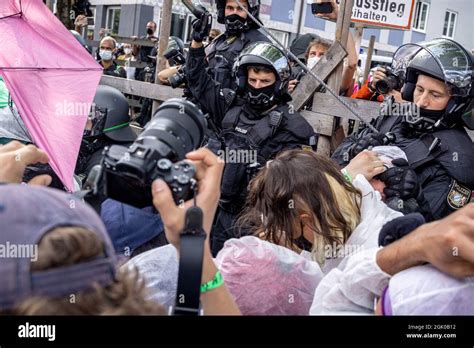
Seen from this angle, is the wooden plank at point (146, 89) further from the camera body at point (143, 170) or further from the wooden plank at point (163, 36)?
the camera body at point (143, 170)

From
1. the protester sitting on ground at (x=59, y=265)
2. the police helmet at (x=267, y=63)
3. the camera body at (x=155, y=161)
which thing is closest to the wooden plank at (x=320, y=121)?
the police helmet at (x=267, y=63)

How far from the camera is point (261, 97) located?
3.62 meters

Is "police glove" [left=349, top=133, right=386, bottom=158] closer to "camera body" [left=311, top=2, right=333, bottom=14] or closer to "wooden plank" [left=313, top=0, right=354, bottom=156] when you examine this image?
"wooden plank" [left=313, top=0, right=354, bottom=156]

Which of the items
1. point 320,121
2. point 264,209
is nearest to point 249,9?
point 320,121

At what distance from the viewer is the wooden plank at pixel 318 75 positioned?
4.51 metres

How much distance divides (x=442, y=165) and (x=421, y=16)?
64.0 feet

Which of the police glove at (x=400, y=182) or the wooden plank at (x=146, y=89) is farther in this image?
the wooden plank at (x=146, y=89)

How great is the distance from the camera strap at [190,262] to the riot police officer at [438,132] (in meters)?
1.59

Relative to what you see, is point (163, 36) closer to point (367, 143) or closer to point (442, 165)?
point (367, 143)

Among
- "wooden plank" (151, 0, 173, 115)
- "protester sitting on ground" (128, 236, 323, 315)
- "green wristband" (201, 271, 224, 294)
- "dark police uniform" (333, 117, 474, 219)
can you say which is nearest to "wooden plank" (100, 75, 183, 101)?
"wooden plank" (151, 0, 173, 115)

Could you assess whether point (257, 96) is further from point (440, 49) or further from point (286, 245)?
point (286, 245)

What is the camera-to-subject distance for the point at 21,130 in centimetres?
327

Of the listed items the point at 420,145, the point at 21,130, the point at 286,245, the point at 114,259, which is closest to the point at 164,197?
the point at 114,259

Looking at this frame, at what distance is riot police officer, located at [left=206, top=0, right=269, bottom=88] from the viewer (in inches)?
174
